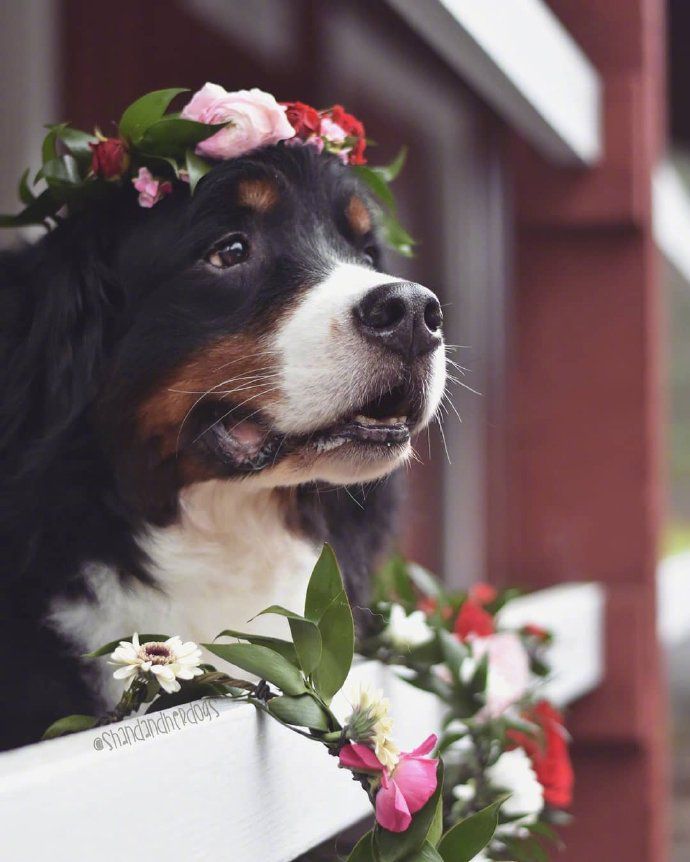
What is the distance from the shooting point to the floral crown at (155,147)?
4.25 feet

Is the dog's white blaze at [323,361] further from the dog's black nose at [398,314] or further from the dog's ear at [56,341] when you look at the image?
the dog's ear at [56,341]

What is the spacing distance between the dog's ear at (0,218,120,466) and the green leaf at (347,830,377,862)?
540mm

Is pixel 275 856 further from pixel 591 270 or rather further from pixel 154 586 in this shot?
pixel 591 270

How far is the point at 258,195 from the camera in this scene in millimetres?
1354

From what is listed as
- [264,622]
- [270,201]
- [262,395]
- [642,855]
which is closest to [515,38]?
[270,201]

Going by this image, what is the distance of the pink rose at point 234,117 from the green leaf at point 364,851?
74cm

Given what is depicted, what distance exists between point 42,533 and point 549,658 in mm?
1051

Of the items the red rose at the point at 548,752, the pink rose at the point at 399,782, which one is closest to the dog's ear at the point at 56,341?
the pink rose at the point at 399,782

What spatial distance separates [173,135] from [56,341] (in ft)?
0.84

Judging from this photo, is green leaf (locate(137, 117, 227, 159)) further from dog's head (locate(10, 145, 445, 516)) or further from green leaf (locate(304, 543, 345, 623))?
green leaf (locate(304, 543, 345, 623))

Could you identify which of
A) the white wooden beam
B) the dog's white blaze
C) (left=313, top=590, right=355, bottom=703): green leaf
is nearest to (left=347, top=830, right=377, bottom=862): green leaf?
(left=313, top=590, right=355, bottom=703): green leaf

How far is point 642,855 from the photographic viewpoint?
2.55 metres

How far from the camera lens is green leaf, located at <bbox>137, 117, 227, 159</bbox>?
1.29m

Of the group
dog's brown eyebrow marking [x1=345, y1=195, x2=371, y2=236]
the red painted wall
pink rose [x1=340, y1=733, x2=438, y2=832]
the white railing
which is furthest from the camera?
the red painted wall
